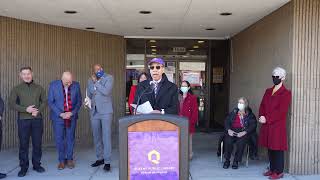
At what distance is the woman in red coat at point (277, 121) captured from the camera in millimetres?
6445

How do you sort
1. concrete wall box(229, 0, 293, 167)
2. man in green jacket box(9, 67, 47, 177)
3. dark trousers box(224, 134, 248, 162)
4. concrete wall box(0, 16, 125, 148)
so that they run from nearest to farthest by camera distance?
man in green jacket box(9, 67, 47, 177), concrete wall box(229, 0, 293, 167), dark trousers box(224, 134, 248, 162), concrete wall box(0, 16, 125, 148)

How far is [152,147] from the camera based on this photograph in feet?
12.0

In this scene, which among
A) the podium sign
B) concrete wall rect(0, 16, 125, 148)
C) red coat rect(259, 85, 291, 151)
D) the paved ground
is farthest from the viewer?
concrete wall rect(0, 16, 125, 148)

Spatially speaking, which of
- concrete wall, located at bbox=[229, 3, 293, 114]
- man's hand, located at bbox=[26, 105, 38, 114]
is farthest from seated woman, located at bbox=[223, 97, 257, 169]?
man's hand, located at bbox=[26, 105, 38, 114]

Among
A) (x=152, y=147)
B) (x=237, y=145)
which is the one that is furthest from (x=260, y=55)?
(x=152, y=147)

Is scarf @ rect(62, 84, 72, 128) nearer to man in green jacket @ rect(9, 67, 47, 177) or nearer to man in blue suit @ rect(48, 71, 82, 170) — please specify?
man in blue suit @ rect(48, 71, 82, 170)

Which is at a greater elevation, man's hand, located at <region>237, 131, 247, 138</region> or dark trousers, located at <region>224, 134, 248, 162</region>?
man's hand, located at <region>237, 131, 247, 138</region>

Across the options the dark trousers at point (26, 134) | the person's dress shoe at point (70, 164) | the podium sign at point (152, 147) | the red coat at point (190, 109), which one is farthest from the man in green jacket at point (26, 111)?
the podium sign at point (152, 147)

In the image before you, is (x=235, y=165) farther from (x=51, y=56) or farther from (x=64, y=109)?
(x=51, y=56)

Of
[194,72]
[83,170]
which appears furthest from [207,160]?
[194,72]

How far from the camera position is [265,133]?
6758 mm

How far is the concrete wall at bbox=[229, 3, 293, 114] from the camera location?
714 cm

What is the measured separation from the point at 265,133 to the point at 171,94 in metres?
2.95

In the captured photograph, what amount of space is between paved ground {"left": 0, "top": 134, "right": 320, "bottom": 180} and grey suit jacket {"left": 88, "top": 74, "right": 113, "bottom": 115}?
40.6 inches
